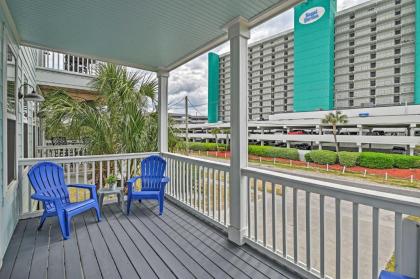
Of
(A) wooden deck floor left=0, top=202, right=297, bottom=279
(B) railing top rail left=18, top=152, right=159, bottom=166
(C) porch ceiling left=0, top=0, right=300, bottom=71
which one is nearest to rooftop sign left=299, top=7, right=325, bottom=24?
(C) porch ceiling left=0, top=0, right=300, bottom=71

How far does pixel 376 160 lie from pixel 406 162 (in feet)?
0.47

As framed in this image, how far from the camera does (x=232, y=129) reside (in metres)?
3.03

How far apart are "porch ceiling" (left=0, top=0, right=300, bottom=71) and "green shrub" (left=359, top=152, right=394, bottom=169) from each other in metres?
1.76

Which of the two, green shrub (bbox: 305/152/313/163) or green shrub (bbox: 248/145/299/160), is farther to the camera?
green shrub (bbox: 248/145/299/160)

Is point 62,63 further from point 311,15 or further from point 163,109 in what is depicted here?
point 311,15

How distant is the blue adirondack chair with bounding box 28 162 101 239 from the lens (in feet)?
10.0

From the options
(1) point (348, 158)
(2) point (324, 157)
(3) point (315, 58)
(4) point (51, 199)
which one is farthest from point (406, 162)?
(4) point (51, 199)

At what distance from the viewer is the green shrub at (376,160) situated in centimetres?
140

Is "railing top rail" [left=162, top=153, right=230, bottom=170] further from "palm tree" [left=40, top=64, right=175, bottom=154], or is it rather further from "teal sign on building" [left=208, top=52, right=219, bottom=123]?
"palm tree" [left=40, top=64, right=175, bottom=154]

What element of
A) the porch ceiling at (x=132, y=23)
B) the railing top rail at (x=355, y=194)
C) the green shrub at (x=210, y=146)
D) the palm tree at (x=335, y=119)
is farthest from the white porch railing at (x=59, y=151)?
the palm tree at (x=335, y=119)

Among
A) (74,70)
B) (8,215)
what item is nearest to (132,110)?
(8,215)

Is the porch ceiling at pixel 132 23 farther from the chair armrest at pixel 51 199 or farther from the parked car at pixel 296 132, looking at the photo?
the chair armrest at pixel 51 199

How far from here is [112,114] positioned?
206 inches

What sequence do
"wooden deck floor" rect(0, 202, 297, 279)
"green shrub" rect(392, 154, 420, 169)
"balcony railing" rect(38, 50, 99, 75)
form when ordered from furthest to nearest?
"balcony railing" rect(38, 50, 99, 75)
"wooden deck floor" rect(0, 202, 297, 279)
"green shrub" rect(392, 154, 420, 169)
